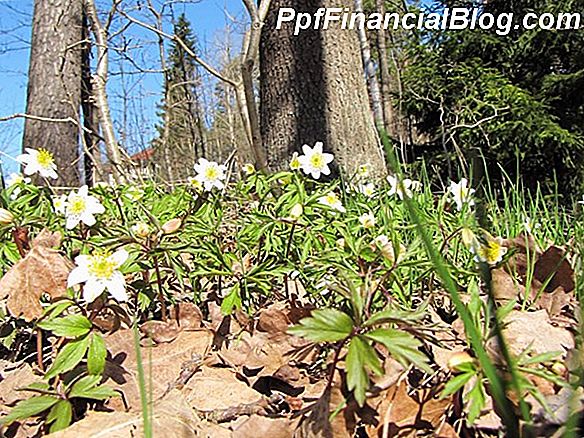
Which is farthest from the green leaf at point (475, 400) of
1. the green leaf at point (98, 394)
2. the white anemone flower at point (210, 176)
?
the white anemone flower at point (210, 176)

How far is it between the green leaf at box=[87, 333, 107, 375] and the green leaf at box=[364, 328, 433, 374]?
373mm

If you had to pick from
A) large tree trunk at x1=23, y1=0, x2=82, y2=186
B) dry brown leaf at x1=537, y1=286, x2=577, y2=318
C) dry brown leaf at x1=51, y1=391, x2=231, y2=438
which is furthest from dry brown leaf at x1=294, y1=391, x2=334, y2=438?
large tree trunk at x1=23, y1=0, x2=82, y2=186

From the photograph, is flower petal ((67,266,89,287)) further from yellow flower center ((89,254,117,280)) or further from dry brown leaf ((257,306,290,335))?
dry brown leaf ((257,306,290,335))

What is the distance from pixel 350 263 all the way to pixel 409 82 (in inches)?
213

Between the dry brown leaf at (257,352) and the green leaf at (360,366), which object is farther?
the dry brown leaf at (257,352)

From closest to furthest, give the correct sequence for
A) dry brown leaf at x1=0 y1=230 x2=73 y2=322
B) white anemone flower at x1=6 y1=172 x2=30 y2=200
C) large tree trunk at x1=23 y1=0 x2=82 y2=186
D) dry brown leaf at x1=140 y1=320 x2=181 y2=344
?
dry brown leaf at x1=0 y1=230 x2=73 y2=322, dry brown leaf at x1=140 y1=320 x2=181 y2=344, white anemone flower at x1=6 y1=172 x2=30 y2=200, large tree trunk at x1=23 y1=0 x2=82 y2=186

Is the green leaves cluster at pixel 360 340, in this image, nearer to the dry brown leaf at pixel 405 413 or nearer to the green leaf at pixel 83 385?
the dry brown leaf at pixel 405 413

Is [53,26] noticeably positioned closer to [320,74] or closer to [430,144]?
[320,74]

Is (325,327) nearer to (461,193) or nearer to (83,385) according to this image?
(83,385)

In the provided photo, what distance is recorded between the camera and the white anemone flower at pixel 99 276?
31.2 inches

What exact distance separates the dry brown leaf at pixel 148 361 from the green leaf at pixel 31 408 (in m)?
0.11

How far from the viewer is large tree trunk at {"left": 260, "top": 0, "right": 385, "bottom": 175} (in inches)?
119

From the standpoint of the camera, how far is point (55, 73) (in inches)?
211

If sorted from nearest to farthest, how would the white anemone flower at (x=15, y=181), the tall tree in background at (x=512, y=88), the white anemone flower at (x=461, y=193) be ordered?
the white anemone flower at (x=461, y=193)
the white anemone flower at (x=15, y=181)
the tall tree in background at (x=512, y=88)
